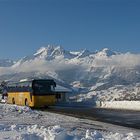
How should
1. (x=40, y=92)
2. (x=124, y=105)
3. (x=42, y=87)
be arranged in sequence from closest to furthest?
(x=40, y=92)
(x=42, y=87)
(x=124, y=105)

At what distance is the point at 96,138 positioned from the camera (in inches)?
557

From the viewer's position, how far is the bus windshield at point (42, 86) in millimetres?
45438

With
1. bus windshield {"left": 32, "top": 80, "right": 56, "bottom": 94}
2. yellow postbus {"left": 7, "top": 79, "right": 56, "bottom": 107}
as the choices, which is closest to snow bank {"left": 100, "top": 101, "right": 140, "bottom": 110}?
yellow postbus {"left": 7, "top": 79, "right": 56, "bottom": 107}

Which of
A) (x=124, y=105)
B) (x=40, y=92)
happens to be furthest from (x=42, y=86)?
(x=124, y=105)

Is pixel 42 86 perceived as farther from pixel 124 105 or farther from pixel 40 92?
pixel 124 105

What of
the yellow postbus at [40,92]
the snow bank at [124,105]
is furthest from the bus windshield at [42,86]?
the snow bank at [124,105]

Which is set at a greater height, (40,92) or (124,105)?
(40,92)

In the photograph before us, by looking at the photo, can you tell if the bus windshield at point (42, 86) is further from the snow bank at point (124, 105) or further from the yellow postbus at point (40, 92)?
the snow bank at point (124, 105)

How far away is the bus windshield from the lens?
4544 cm

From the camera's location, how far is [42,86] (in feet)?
150

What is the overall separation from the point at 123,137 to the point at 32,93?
31329mm

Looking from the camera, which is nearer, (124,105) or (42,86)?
(42,86)

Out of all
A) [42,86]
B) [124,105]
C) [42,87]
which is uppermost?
[42,86]

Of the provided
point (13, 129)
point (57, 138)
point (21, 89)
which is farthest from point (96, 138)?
point (21, 89)
